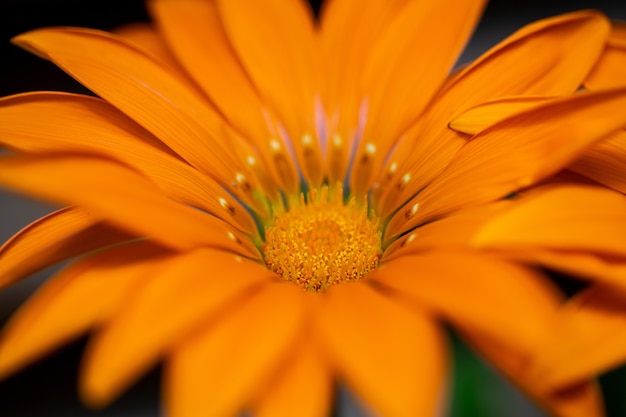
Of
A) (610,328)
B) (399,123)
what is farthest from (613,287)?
(399,123)

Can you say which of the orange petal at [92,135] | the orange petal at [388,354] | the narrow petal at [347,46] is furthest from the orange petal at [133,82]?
the orange petal at [388,354]

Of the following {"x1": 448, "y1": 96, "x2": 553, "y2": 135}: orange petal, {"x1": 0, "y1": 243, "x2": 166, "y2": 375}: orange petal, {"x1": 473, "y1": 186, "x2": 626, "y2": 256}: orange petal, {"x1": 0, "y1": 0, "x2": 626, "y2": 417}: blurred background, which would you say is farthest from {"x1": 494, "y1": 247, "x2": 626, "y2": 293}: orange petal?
{"x1": 0, "y1": 0, "x2": 626, "y2": 417}: blurred background

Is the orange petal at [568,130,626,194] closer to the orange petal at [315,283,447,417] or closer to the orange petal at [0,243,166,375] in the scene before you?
the orange petal at [315,283,447,417]

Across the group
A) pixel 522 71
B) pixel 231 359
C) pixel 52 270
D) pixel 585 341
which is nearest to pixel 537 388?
pixel 585 341

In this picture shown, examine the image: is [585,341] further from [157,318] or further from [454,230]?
[157,318]

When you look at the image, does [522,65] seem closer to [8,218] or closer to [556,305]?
[556,305]

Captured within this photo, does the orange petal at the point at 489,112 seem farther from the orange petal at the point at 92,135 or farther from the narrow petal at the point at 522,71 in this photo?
the orange petal at the point at 92,135
